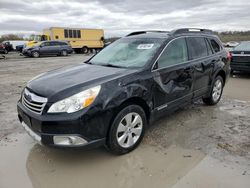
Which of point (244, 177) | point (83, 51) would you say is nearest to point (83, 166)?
point (244, 177)

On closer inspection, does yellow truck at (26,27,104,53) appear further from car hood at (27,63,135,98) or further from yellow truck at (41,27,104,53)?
car hood at (27,63,135,98)

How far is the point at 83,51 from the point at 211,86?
2579 centimetres

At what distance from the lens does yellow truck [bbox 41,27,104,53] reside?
89.8 feet

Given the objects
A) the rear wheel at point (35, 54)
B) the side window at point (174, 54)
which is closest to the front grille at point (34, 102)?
the side window at point (174, 54)

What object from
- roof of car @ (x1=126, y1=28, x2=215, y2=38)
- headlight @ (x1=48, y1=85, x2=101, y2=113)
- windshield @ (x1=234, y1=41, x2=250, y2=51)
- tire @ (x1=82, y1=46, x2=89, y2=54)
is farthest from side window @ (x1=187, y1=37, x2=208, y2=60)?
tire @ (x1=82, y1=46, x2=89, y2=54)

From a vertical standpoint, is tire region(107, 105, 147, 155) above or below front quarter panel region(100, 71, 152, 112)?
below

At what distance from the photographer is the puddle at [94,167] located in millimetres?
3000

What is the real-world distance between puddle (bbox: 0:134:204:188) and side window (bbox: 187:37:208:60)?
1997mm

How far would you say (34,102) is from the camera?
3256 millimetres

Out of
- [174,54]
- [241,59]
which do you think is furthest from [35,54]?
[174,54]

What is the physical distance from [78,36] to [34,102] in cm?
2704

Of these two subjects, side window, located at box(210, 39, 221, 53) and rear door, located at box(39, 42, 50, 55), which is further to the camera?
rear door, located at box(39, 42, 50, 55)

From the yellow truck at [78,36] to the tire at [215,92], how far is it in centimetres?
2414

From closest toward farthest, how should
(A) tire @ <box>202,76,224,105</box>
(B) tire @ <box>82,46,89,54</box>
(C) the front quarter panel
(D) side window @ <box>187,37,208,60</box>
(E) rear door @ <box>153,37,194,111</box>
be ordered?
(C) the front quarter panel
(E) rear door @ <box>153,37,194,111</box>
(D) side window @ <box>187,37,208,60</box>
(A) tire @ <box>202,76,224,105</box>
(B) tire @ <box>82,46,89,54</box>
